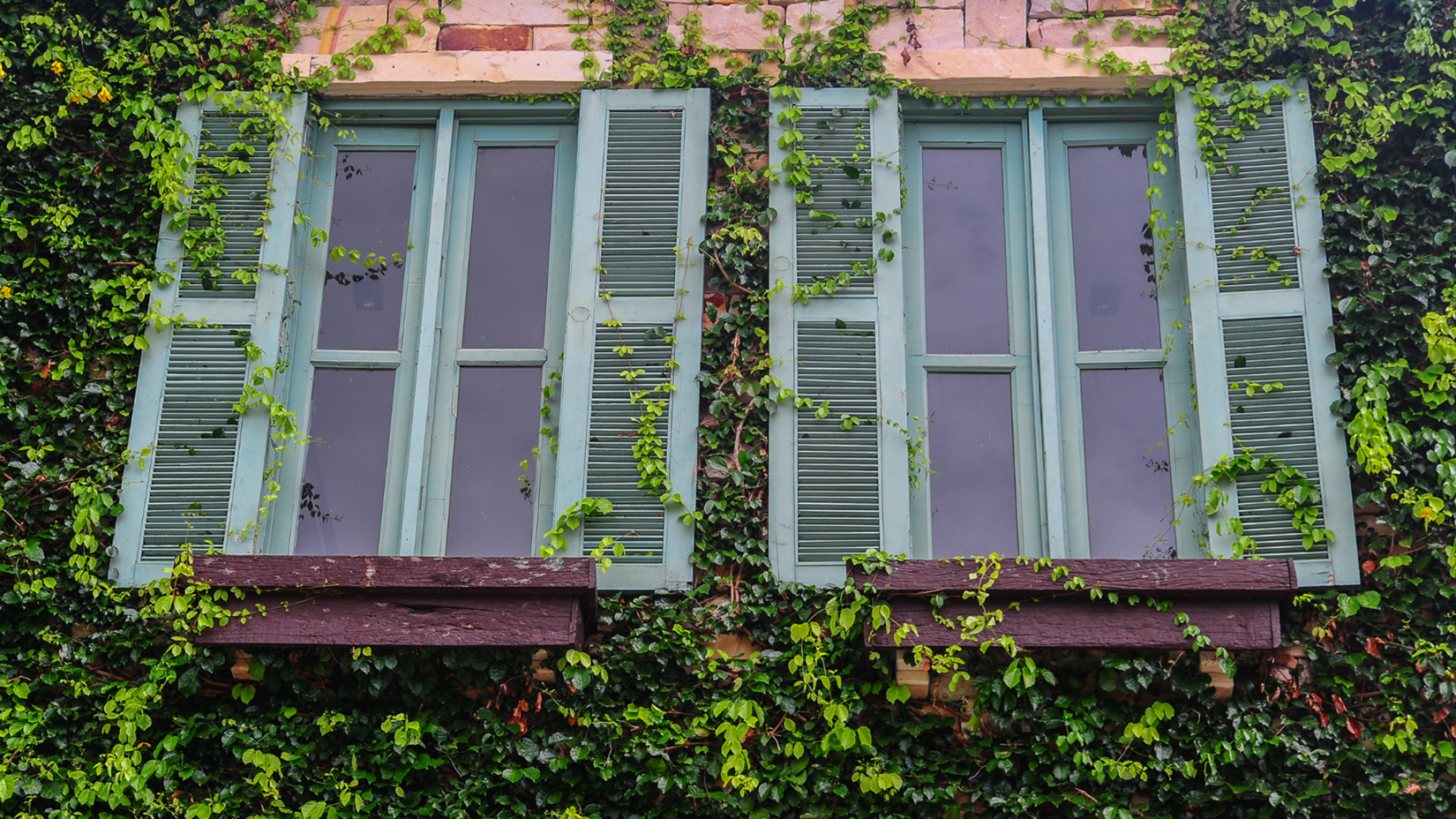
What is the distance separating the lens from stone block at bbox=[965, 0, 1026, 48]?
4.95 m

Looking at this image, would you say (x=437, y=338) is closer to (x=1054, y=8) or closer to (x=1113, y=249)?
(x=1113, y=249)

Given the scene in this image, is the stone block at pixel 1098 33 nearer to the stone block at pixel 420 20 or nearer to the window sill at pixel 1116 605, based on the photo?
the window sill at pixel 1116 605

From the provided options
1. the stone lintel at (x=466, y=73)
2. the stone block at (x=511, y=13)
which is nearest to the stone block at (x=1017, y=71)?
the stone lintel at (x=466, y=73)

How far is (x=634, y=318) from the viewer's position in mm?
4594

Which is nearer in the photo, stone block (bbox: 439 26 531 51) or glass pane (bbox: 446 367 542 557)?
glass pane (bbox: 446 367 542 557)

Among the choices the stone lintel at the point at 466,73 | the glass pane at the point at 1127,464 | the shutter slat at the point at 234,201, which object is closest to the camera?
the glass pane at the point at 1127,464

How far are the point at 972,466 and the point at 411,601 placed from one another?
6.12ft

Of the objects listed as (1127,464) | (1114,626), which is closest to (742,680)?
(1114,626)

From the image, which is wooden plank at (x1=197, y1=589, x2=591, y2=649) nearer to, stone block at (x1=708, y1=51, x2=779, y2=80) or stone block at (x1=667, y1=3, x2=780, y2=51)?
stone block at (x1=708, y1=51, x2=779, y2=80)

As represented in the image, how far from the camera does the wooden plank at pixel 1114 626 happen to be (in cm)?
399

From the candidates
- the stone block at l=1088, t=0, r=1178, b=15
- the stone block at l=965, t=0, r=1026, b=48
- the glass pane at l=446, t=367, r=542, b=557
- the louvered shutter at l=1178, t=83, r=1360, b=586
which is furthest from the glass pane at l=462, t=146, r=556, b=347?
the louvered shutter at l=1178, t=83, r=1360, b=586

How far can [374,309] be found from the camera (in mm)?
4828

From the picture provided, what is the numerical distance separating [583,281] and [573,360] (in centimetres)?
29

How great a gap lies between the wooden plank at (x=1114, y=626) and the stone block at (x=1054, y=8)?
2215 millimetres
